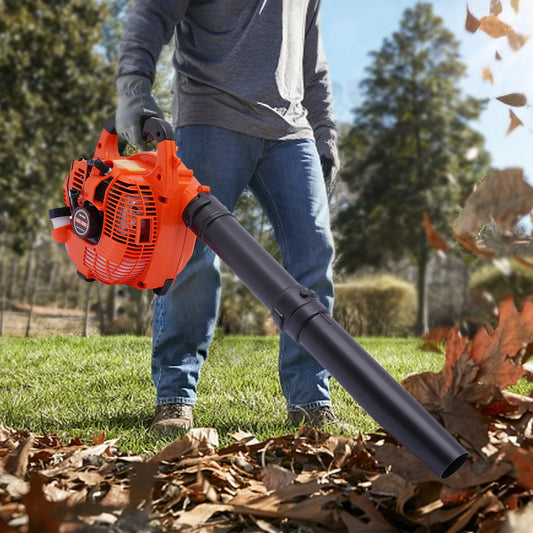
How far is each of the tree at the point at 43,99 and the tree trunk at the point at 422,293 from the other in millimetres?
8176

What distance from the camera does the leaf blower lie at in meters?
1.20

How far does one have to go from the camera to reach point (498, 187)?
868 millimetres

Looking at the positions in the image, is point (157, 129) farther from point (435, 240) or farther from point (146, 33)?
point (435, 240)

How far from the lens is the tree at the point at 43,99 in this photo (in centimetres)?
1193

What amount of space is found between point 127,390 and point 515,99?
272 centimetres

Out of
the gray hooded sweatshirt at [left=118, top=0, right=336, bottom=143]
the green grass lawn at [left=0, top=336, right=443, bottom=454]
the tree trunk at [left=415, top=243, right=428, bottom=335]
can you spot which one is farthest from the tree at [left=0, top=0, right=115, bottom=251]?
the gray hooded sweatshirt at [left=118, top=0, right=336, bottom=143]

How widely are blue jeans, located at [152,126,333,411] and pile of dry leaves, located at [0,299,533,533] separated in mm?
958

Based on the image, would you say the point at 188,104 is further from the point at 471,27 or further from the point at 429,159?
the point at 429,159

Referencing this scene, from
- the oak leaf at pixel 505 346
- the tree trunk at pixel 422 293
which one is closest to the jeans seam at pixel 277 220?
the oak leaf at pixel 505 346

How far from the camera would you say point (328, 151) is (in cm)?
275

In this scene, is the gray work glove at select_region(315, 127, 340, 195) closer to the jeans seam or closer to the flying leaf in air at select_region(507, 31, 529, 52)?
the jeans seam

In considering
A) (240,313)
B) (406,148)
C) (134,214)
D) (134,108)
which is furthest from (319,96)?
(406,148)

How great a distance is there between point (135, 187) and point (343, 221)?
1643cm

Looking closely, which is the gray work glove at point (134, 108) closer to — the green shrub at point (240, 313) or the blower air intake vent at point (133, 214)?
the blower air intake vent at point (133, 214)
